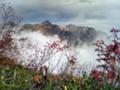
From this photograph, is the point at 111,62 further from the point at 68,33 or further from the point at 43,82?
the point at 68,33

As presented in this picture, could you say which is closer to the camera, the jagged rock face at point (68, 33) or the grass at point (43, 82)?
the grass at point (43, 82)

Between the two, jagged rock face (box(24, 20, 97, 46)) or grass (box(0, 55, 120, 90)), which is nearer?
grass (box(0, 55, 120, 90))

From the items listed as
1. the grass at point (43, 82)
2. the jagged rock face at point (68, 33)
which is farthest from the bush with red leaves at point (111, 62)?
the jagged rock face at point (68, 33)

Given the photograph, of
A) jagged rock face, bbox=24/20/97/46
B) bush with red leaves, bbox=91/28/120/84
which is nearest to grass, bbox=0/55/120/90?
bush with red leaves, bbox=91/28/120/84

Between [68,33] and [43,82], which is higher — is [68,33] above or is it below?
below

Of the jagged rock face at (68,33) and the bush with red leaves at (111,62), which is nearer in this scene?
the bush with red leaves at (111,62)

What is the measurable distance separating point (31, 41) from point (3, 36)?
3523 mm

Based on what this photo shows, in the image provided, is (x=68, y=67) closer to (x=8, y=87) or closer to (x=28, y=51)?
(x=28, y=51)

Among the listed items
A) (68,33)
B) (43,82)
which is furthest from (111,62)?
(68,33)

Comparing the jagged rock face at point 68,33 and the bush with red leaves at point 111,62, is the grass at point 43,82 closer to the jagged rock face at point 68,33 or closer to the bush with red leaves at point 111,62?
the bush with red leaves at point 111,62

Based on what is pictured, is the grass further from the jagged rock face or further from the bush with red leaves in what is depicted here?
the jagged rock face

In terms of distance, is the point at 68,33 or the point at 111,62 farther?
the point at 68,33

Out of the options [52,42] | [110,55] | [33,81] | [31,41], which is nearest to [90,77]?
[110,55]

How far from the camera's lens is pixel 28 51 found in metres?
17.4
